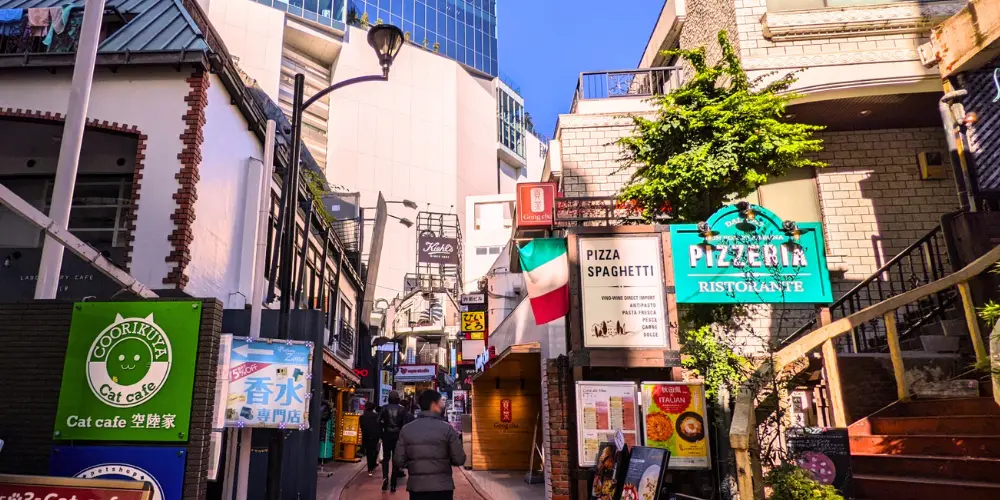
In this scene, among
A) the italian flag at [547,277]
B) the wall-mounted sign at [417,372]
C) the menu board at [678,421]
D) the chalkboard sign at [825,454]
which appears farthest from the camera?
the wall-mounted sign at [417,372]

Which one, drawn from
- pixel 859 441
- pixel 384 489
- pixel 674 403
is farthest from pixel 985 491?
pixel 384 489

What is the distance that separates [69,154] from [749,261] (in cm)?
767

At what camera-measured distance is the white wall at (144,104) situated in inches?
407

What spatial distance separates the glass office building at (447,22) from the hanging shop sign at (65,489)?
190ft

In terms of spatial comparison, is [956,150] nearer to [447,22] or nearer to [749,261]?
[749,261]

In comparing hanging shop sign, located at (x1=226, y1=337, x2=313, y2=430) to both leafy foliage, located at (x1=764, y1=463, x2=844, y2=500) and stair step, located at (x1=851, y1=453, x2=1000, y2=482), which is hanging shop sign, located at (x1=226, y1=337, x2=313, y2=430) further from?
stair step, located at (x1=851, y1=453, x2=1000, y2=482)

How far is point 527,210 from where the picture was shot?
14.8 meters

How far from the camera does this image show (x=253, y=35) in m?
46.5

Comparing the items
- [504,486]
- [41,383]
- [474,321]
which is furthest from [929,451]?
[474,321]

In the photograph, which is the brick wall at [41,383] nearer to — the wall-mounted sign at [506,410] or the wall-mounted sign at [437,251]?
the wall-mounted sign at [506,410]

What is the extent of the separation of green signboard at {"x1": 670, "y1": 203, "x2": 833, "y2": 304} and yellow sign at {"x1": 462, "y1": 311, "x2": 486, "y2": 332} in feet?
61.0

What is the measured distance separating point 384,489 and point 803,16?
12515 mm

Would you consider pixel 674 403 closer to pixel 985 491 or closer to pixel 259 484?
Result: pixel 985 491

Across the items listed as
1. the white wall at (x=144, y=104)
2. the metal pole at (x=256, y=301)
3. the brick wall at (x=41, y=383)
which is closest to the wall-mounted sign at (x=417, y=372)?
the white wall at (x=144, y=104)
